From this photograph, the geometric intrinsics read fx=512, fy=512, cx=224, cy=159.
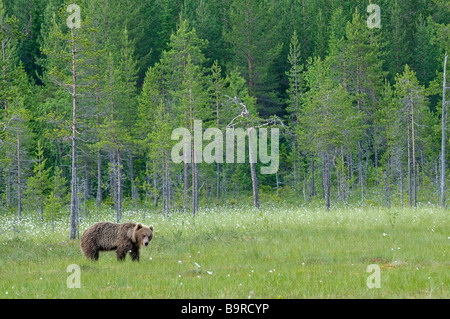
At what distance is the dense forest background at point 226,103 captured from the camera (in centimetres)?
3688

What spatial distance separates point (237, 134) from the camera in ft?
148

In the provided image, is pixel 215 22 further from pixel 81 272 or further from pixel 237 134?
pixel 81 272

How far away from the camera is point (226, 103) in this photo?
143ft

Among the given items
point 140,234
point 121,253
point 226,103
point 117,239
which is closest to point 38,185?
point 226,103

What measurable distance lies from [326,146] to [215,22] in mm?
36198

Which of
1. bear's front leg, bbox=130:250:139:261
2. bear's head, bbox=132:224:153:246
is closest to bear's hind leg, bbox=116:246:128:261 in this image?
bear's front leg, bbox=130:250:139:261

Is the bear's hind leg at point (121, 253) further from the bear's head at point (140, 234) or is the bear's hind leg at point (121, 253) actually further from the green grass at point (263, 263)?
the bear's head at point (140, 234)

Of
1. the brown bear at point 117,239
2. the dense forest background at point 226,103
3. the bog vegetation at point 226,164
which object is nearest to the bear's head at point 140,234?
the brown bear at point 117,239

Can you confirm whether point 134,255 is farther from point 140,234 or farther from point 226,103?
point 226,103

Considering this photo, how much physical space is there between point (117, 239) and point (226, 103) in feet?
103

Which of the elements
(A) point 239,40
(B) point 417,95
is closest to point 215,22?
(A) point 239,40

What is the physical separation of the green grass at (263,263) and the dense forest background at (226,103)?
558 inches

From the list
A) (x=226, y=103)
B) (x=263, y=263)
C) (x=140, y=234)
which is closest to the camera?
(x=263, y=263)

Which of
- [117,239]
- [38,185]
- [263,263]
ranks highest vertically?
[117,239]
